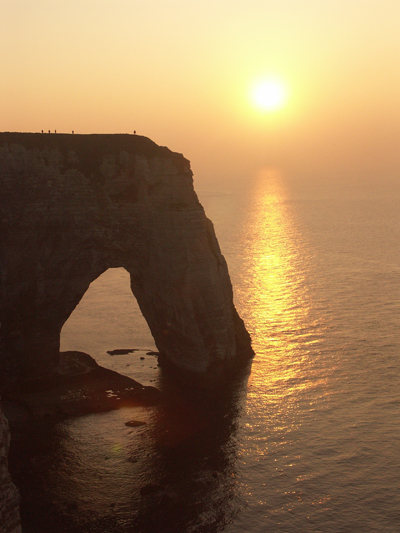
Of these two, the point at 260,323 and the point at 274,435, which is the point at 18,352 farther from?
the point at 260,323

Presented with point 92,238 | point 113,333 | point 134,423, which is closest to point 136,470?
point 134,423

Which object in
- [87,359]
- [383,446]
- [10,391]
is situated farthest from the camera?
[87,359]


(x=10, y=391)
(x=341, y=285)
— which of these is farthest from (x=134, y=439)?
(x=341, y=285)

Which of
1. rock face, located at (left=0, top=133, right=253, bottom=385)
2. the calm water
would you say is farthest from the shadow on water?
rock face, located at (left=0, top=133, right=253, bottom=385)

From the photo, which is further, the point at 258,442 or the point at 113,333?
the point at 113,333

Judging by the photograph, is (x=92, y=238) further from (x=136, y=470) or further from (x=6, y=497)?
(x=6, y=497)

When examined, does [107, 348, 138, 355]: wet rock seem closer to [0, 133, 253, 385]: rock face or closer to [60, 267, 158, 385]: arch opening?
[60, 267, 158, 385]: arch opening
